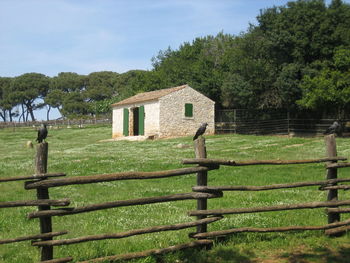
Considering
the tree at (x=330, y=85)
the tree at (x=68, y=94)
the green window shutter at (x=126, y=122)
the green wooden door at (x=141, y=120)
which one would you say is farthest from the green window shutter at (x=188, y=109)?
the tree at (x=68, y=94)

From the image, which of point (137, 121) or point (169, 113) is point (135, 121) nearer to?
point (137, 121)

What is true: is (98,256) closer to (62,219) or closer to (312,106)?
(62,219)

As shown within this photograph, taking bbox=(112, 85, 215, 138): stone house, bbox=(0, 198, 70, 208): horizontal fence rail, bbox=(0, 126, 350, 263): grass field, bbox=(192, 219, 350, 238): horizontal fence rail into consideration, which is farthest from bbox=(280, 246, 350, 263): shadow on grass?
bbox=(112, 85, 215, 138): stone house

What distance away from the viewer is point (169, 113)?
115 feet

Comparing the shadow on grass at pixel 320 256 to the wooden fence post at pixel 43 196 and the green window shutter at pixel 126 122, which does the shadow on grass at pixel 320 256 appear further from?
the green window shutter at pixel 126 122

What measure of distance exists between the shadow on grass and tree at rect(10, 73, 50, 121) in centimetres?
10312

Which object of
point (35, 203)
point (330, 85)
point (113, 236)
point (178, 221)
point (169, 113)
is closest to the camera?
point (35, 203)

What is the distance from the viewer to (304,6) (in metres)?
36.4

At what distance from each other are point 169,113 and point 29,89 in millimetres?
78086

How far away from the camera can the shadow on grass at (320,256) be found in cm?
600

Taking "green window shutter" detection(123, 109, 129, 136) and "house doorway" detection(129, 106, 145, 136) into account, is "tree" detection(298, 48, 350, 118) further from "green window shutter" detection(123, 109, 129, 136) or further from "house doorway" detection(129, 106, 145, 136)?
"green window shutter" detection(123, 109, 129, 136)

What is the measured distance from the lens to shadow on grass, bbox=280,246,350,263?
19.7 ft

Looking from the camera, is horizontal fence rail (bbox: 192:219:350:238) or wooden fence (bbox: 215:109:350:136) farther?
wooden fence (bbox: 215:109:350:136)

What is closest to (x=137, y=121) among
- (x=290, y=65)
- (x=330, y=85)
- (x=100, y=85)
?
(x=290, y=65)
